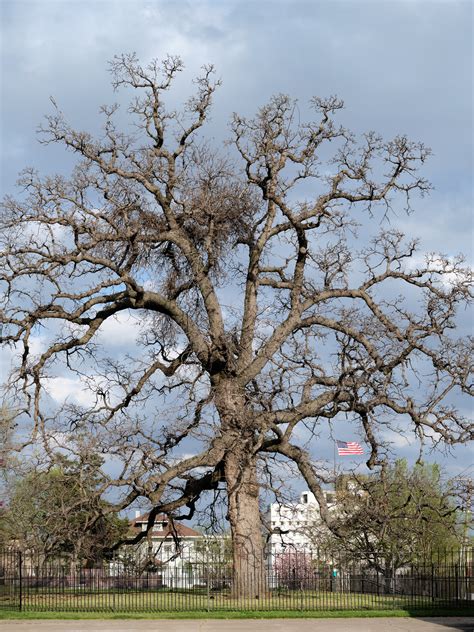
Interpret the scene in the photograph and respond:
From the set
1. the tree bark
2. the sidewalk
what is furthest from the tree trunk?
the sidewalk

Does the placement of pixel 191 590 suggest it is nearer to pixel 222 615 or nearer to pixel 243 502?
pixel 243 502

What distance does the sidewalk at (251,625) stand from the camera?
22.0 metres

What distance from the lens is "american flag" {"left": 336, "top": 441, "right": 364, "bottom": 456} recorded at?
37.1m

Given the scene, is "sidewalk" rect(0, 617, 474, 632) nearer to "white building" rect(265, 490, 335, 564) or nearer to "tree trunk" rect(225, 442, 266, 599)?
"tree trunk" rect(225, 442, 266, 599)

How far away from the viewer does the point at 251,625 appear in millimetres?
22891

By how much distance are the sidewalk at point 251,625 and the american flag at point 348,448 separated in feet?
40.7

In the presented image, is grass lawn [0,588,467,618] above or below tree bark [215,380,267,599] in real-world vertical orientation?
below

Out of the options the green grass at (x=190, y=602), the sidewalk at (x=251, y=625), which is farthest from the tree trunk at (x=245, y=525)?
the sidewalk at (x=251, y=625)

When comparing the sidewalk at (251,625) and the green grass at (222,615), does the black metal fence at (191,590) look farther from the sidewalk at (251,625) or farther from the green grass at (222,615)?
the sidewalk at (251,625)

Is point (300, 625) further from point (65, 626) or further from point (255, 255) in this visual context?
point (255, 255)

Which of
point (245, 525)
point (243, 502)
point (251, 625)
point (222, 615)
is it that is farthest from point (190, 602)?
point (251, 625)

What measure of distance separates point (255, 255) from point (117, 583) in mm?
10760

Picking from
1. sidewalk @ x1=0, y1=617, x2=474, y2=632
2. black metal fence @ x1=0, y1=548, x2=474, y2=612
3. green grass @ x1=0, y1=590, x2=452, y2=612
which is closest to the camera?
sidewalk @ x1=0, y1=617, x2=474, y2=632

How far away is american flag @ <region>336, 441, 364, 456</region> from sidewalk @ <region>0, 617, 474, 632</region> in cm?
1241
